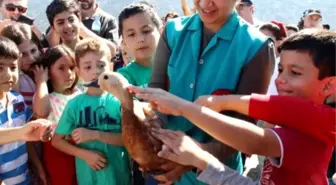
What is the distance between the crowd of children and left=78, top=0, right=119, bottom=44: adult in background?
0.48 meters

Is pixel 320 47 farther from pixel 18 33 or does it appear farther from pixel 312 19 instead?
pixel 312 19

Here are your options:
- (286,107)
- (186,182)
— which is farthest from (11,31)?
(286,107)

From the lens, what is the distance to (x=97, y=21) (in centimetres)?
420

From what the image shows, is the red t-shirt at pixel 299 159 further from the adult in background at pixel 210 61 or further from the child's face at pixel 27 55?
the child's face at pixel 27 55

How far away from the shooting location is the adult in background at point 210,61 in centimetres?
169

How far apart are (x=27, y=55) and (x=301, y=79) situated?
208cm

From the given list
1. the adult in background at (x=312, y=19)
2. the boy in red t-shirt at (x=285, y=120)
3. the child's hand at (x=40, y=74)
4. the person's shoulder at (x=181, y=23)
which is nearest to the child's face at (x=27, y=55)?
the child's hand at (x=40, y=74)

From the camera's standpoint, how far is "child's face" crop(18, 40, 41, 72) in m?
2.88

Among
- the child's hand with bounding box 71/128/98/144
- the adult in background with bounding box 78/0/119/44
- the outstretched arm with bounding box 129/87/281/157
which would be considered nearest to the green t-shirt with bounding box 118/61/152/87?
the child's hand with bounding box 71/128/98/144

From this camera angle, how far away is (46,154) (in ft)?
8.80

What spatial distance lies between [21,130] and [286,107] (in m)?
1.35

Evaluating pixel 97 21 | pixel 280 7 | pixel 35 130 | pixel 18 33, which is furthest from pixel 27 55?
pixel 280 7

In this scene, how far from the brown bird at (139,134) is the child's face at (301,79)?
526 millimetres

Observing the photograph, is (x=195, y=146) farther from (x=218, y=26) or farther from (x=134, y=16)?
(x=134, y=16)
